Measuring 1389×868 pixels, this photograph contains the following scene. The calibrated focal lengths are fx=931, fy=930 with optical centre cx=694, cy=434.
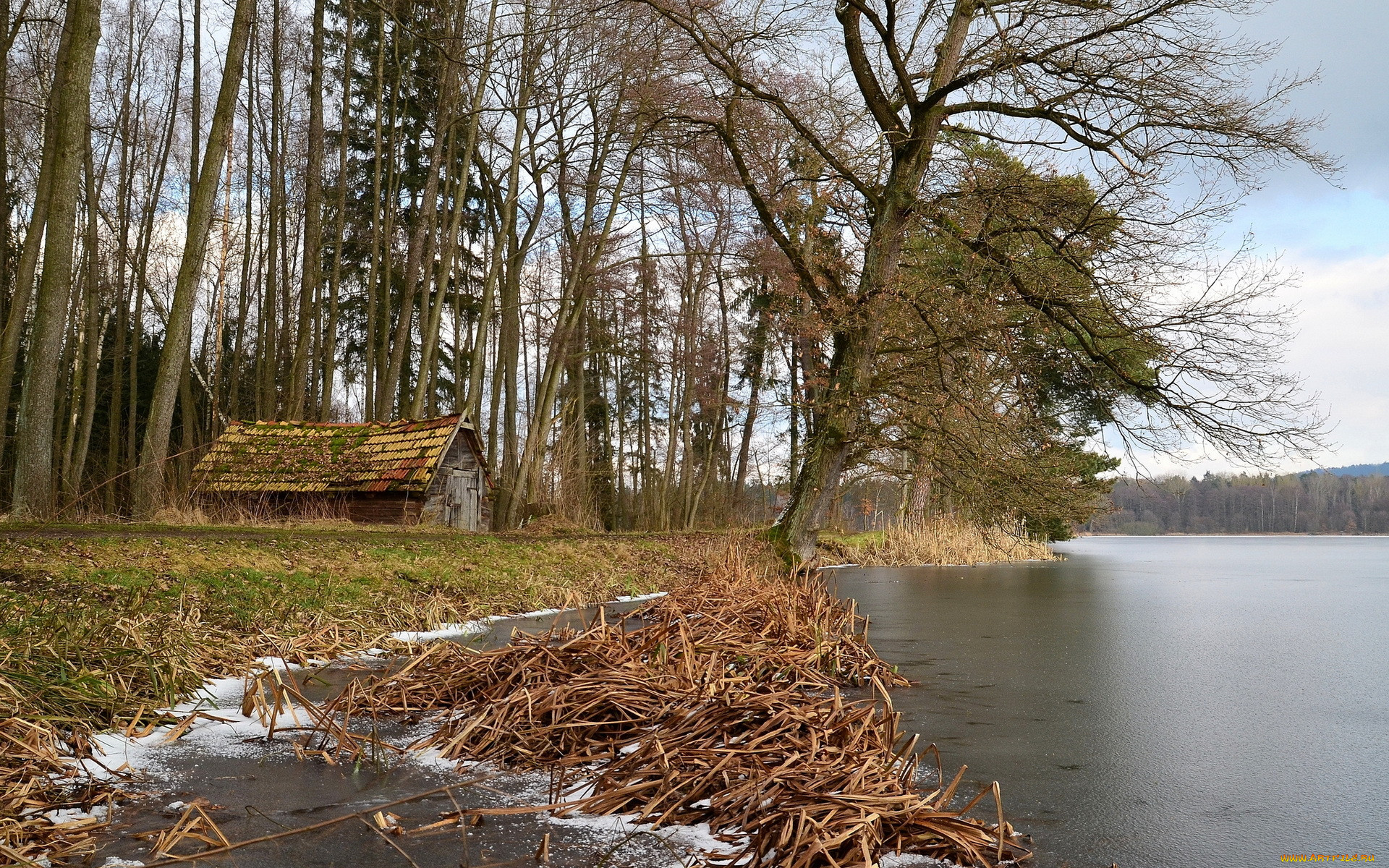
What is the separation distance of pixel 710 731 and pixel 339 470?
1606 cm

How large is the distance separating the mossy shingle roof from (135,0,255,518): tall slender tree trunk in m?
4.43

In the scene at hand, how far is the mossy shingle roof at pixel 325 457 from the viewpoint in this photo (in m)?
16.9

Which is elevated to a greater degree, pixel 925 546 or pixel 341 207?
pixel 341 207

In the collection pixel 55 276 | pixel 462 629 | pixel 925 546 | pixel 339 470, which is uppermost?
pixel 55 276

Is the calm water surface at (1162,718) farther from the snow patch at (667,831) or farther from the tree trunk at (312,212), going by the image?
the tree trunk at (312,212)

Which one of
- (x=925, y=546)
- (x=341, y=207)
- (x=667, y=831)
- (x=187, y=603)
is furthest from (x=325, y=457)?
(x=667, y=831)

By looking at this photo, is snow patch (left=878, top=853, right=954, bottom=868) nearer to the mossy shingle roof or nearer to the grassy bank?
the grassy bank

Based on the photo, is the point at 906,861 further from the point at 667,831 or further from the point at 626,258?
the point at 626,258

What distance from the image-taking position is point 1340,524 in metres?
51.3

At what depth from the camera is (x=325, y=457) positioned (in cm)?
1759

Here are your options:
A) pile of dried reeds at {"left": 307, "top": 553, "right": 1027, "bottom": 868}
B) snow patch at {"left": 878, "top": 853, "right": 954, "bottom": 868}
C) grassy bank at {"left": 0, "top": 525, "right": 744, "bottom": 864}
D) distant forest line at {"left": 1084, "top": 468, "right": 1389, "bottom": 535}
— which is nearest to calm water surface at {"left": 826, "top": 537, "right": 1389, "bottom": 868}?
snow patch at {"left": 878, "top": 853, "right": 954, "bottom": 868}

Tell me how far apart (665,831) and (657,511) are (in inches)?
931

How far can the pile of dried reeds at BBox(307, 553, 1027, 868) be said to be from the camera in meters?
2.25

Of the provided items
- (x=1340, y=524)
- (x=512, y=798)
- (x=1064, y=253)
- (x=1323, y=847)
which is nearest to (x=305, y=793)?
(x=512, y=798)
